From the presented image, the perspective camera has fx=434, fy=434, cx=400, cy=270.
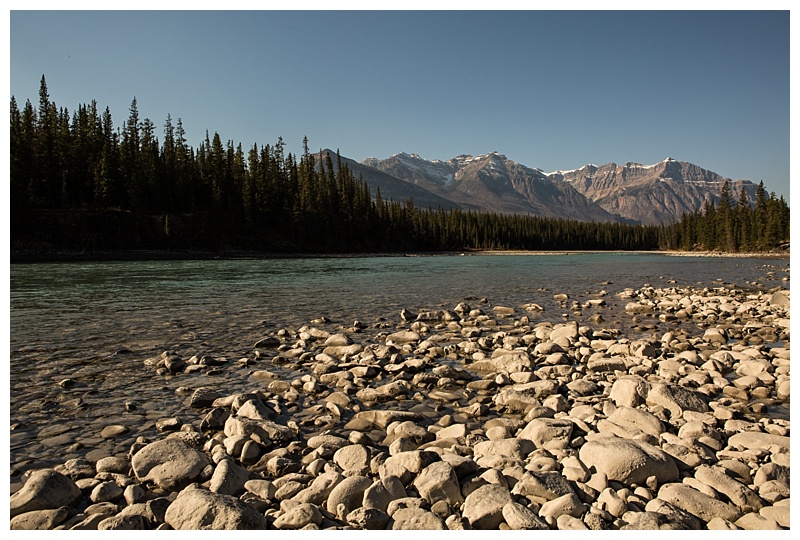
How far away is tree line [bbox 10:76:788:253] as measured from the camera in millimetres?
71125

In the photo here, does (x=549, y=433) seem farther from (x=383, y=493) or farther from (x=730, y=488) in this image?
(x=383, y=493)

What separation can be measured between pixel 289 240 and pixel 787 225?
99.2m

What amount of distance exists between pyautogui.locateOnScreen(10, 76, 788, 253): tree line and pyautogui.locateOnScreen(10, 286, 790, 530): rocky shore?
7361 cm

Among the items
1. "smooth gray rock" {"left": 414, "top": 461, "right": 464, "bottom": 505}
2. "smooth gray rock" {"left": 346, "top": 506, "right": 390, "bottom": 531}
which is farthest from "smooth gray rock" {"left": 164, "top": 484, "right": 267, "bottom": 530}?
"smooth gray rock" {"left": 414, "top": 461, "right": 464, "bottom": 505}

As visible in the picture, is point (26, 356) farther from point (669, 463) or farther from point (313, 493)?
point (669, 463)

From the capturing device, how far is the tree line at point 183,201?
71125 mm

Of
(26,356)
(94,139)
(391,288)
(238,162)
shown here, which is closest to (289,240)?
(238,162)

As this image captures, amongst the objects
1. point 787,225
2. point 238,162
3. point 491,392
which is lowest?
point 491,392

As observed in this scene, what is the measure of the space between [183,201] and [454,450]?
93.6 meters

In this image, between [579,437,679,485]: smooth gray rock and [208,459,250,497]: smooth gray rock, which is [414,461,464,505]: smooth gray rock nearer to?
[579,437,679,485]: smooth gray rock

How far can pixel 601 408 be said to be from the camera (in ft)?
20.5

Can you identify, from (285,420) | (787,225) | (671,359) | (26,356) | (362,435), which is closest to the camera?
(362,435)

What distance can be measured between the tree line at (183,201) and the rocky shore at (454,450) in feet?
242

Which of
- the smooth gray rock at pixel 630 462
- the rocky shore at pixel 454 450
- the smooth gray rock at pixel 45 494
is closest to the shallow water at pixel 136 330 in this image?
the rocky shore at pixel 454 450
